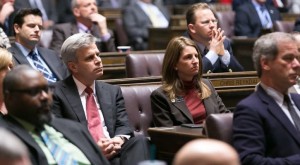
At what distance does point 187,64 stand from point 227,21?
5216mm

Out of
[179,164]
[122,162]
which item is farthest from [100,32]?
[179,164]

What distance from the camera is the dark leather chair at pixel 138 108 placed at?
5.18 metres

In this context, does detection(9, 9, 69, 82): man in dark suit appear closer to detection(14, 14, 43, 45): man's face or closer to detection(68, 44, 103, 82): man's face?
detection(14, 14, 43, 45): man's face

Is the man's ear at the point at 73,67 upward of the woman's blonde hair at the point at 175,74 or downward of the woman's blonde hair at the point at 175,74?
upward

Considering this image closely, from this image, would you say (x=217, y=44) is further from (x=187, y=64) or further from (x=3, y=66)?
(x=3, y=66)

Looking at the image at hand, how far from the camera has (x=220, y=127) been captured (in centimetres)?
409

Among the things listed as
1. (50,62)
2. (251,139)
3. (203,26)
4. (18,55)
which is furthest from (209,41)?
(251,139)

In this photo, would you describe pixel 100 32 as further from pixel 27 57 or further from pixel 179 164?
pixel 179 164

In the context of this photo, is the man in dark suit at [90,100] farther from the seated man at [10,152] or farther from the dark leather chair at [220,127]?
the seated man at [10,152]

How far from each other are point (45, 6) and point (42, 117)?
6.62 metres

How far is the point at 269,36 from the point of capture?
4.26 m

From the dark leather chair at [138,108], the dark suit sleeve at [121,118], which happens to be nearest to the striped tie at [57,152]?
the dark suit sleeve at [121,118]

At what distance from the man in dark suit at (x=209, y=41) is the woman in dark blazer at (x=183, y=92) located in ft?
2.90

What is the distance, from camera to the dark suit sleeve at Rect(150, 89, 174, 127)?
498 centimetres
